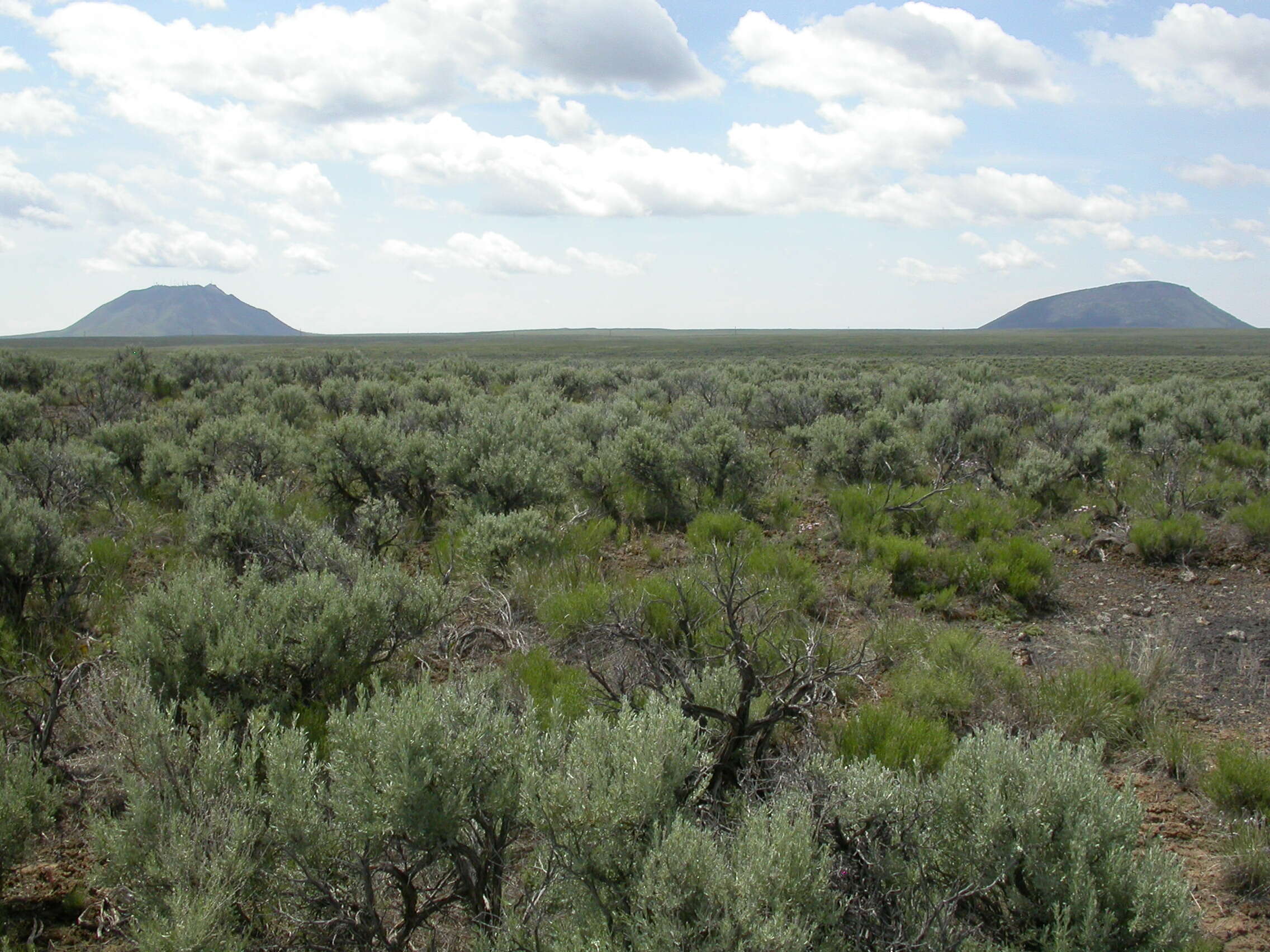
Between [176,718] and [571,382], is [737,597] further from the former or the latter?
[571,382]

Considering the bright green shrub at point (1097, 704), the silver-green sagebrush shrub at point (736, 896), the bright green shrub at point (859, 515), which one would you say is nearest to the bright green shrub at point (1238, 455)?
the bright green shrub at point (859, 515)

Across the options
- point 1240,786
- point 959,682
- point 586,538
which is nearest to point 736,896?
point 959,682

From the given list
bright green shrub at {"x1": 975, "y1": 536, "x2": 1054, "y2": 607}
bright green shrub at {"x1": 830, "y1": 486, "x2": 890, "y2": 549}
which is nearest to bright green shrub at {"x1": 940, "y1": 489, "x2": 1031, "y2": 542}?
bright green shrub at {"x1": 975, "y1": 536, "x2": 1054, "y2": 607}

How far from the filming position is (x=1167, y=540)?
25.9ft

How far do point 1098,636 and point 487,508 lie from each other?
5.49 meters

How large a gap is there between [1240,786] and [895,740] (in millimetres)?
1696

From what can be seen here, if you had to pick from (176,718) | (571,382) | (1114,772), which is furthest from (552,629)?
(571,382)

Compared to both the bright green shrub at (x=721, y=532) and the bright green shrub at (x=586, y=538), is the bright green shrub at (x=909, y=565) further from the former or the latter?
the bright green shrub at (x=586, y=538)

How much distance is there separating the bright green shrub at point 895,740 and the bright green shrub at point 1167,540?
522 cm

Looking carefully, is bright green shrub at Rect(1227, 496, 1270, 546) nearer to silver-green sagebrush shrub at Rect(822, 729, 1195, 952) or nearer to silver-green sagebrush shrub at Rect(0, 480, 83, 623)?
silver-green sagebrush shrub at Rect(822, 729, 1195, 952)

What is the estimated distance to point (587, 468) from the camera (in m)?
9.09

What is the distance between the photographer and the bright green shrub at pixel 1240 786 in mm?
3738

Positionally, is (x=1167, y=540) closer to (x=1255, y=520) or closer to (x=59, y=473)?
(x=1255, y=520)

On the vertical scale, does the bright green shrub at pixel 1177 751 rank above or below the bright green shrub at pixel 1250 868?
above
